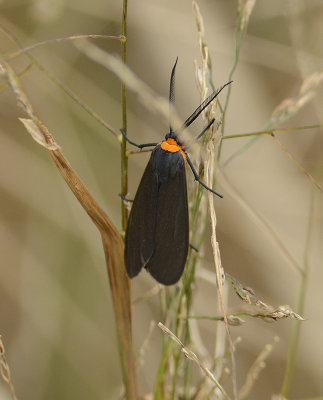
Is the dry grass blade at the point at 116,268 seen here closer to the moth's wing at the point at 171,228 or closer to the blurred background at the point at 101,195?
the moth's wing at the point at 171,228

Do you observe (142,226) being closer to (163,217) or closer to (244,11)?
(163,217)

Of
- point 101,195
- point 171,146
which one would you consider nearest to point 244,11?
point 171,146

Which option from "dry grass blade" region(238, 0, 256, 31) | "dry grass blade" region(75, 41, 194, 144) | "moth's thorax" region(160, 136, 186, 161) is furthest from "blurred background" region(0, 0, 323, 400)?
"dry grass blade" region(238, 0, 256, 31)

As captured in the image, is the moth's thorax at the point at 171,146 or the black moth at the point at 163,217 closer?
the black moth at the point at 163,217

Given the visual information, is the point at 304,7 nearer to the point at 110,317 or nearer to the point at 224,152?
the point at 224,152

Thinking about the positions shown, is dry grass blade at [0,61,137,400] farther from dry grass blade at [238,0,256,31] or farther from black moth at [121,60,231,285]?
dry grass blade at [238,0,256,31]

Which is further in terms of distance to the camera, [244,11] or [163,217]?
[163,217]

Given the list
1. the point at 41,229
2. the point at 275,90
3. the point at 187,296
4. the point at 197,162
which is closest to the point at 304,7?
the point at 275,90

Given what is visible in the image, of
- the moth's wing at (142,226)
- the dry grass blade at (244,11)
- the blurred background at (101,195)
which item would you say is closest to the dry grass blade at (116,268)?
the moth's wing at (142,226)
